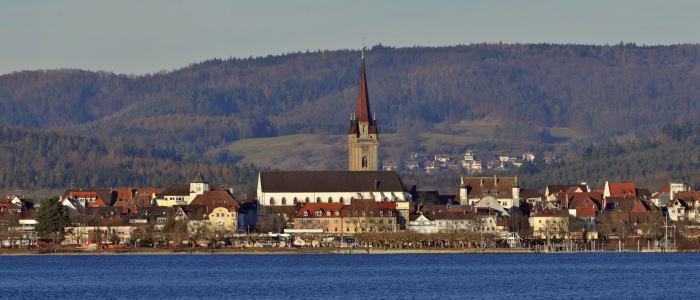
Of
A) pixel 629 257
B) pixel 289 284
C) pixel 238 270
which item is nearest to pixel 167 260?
pixel 238 270

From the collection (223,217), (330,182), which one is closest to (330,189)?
(330,182)

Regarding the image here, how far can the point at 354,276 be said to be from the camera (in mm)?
101562

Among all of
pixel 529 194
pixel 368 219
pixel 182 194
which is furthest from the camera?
pixel 529 194

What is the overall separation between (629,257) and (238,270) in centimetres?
4043

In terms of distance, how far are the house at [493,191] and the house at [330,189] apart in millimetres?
11426

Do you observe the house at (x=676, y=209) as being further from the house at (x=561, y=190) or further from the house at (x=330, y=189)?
the house at (x=330, y=189)

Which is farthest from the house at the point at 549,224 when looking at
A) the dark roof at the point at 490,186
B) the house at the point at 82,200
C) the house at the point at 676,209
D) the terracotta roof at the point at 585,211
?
the house at the point at 82,200

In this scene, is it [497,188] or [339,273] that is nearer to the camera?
[339,273]

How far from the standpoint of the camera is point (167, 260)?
414 feet

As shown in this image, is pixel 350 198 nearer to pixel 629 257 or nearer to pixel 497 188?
pixel 497 188

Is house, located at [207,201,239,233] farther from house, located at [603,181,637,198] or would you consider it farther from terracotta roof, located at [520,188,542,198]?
house, located at [603,181,637,198]

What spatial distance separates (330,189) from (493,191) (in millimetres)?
22967

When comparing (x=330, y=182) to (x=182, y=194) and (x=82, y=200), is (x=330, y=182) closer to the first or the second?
(x=182, y=194)

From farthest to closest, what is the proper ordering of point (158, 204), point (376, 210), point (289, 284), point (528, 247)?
point (158, 204) < point (376, 210) < point (528, 247) < point (289, 284)
